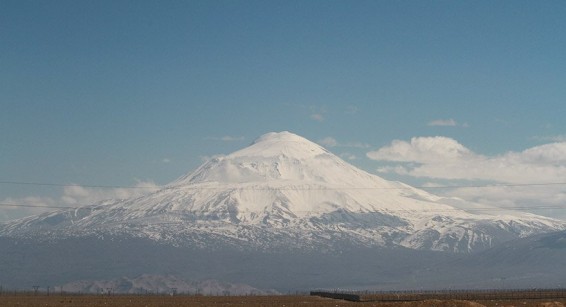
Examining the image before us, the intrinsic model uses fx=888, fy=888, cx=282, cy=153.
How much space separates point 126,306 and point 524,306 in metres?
52.8

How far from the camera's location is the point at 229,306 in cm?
12925

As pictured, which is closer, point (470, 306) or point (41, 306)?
point (470, 306)

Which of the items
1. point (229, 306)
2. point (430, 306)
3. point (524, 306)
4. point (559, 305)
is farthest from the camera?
point (229, 306)

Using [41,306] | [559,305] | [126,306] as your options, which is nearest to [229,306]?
[126,306]

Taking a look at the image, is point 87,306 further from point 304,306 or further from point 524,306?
point 524,306

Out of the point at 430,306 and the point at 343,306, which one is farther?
the point at 343,306

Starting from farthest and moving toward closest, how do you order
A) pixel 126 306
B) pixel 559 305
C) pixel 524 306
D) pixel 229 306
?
pixel 229 306 < pixel 126 306 < pixel 524 306 < pixel 559 305

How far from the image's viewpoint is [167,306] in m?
131

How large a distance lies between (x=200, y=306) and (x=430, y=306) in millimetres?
42521

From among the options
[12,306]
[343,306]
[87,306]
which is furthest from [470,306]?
[12,306]

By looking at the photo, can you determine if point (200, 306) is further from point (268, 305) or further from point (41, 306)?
point (41, 306)

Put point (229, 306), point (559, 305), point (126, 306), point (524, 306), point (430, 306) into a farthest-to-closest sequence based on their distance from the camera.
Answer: point (229, 306) → point (126, 306) → point (524, 306) → point (430, 306) → point (559, 305)

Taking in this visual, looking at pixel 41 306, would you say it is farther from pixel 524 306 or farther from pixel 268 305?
pixel 524 306

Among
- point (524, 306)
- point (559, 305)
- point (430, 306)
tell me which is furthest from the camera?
point (524, 306)
